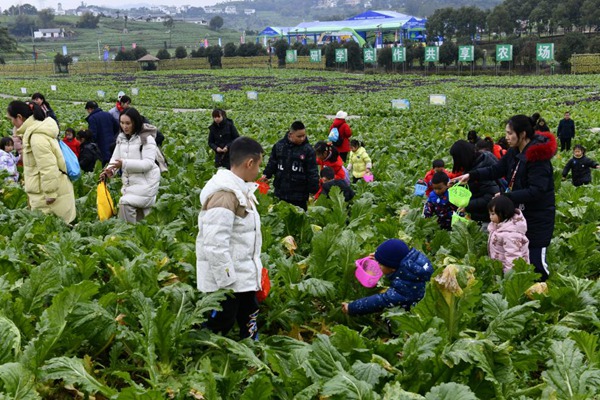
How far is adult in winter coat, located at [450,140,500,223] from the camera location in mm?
6402

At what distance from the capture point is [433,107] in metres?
27.1

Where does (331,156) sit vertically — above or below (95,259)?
above

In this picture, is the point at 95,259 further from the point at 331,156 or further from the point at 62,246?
the point at 331,156

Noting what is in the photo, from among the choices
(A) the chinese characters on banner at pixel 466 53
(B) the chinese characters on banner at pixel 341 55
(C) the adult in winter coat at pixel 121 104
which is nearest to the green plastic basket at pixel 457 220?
(C) the adult in winter coat at pixel 121 104

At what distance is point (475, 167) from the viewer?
655cm

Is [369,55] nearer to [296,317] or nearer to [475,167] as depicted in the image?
[475,167]

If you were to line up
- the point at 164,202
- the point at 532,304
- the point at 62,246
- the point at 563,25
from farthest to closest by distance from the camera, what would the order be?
1. the point at 563,25
2. the point at 164,202
3. the point at 62,246
4. the point at 532,304

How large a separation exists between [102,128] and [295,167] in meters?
4.50

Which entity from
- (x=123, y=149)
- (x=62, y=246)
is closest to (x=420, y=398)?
(x=62, y=246)

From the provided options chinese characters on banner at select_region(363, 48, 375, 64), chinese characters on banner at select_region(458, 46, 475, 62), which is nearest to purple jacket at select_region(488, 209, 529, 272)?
chinese characters on banner at select_region(458, 46, 475, 62)

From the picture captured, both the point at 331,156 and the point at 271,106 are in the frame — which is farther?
the point at 271,106

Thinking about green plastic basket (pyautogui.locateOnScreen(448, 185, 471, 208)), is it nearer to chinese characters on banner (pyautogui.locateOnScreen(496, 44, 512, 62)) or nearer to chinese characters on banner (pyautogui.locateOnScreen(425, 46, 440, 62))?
chinese characters on banner (pyautogui.locateOnScreen(496, 44, 512, 62))

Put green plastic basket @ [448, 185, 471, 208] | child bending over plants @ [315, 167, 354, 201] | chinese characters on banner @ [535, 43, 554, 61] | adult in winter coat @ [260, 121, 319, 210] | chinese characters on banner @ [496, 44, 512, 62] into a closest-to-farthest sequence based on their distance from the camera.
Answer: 1. green plastic basket @ [448, 185, 471, 208]
2. adult in winter coat @ [260, 121, 319, 210]
3. child bending over plants @ [315, 167, 354, 201]
4. chinese characters on banner @ [535, 43, 554, 61]
5. chinese characters on banner @ [496, 44, 512, 62]

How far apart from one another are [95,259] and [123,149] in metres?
1.54
